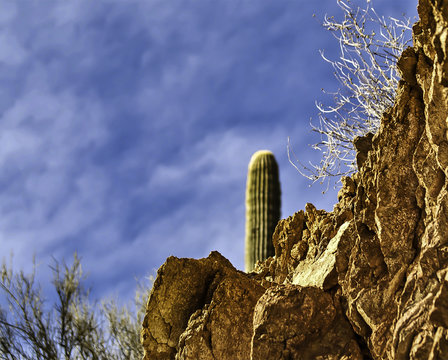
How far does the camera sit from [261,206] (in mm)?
12945

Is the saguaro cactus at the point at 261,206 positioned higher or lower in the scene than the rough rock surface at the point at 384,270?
higher

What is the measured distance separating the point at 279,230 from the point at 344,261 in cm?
211

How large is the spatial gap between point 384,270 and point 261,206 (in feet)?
29.2

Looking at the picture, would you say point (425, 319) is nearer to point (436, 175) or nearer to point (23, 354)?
point (436, 175)

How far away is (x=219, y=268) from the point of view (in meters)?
5.87

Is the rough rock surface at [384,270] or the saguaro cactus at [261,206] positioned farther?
the saguaro cactus at [261,206]

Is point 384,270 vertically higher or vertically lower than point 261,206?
lower

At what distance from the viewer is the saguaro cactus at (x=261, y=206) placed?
12617 mm

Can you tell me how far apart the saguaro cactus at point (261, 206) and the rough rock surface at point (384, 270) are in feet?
23.5

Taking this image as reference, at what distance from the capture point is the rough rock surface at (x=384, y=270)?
3.61 m

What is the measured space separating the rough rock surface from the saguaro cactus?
7.18 meters

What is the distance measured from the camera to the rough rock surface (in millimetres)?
3613

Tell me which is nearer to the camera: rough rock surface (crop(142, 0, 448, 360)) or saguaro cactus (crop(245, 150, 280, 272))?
rough rock surface (crop(142, 0, 448, 360))

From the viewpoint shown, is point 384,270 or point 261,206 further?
point 261,206
